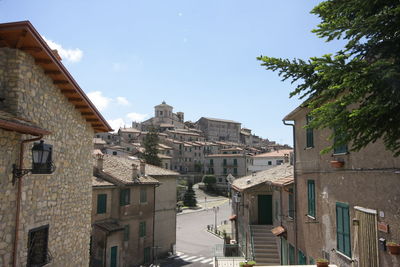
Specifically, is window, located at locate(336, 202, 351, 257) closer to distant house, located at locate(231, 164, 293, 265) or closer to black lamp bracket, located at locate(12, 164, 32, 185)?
distant house, located at locate(231, 164, 293, 265)

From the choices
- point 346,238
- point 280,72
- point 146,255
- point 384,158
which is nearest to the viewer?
point 280,72

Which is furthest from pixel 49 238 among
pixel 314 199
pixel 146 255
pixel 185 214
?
pixel 185 214

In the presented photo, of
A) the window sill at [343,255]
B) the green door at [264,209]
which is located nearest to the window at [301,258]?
the window sill at [343,255]

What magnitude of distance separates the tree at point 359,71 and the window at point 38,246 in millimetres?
7013

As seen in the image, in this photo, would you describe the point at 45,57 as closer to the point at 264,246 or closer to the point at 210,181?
the point at 264,246

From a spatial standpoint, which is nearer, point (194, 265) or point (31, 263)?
point (31, 263)

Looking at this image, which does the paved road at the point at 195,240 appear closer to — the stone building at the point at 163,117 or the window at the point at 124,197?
the window at the point at 124,197

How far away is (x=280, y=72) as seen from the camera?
5.12 metres

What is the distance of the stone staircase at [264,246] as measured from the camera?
18578mm

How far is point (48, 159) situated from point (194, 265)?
2384 cm

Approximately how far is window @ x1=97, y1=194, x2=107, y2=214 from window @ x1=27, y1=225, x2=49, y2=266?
15185 millimetres

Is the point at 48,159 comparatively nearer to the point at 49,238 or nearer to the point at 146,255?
the point at 49,238

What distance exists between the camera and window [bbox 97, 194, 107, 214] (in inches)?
917

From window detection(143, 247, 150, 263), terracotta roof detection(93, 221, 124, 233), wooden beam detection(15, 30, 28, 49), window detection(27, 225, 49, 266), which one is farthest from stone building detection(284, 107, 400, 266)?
window detection(143, 247, 150, 263)
